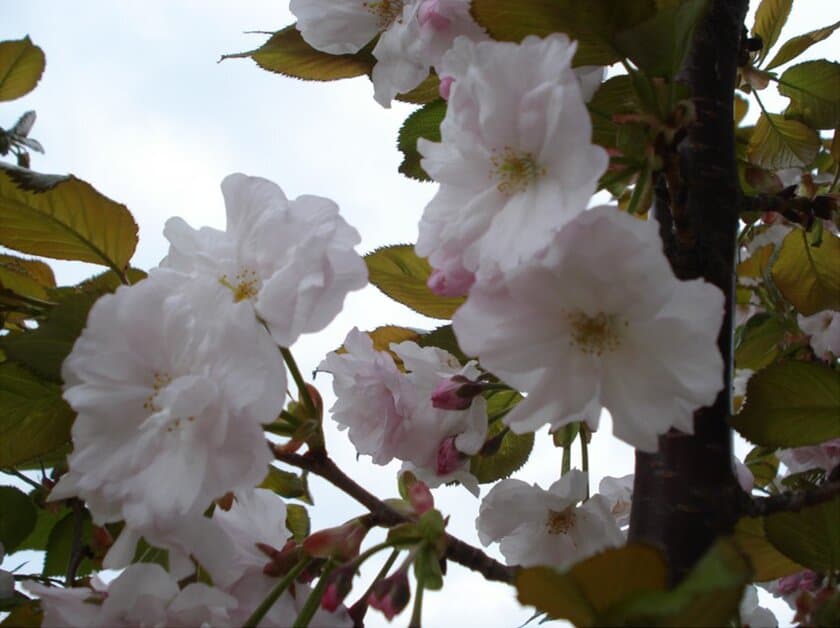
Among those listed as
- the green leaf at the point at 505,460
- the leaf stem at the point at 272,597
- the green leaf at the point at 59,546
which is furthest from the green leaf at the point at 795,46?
the green leaf at the point at 59,546

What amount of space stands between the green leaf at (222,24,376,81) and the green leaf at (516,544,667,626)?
78 cm

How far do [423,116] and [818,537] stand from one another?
596 millimetres

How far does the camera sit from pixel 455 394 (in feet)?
2.93

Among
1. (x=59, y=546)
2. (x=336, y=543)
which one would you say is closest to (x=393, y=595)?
(x=336, y=543)

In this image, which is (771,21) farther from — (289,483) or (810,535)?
(289,483)

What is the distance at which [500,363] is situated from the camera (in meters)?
0.61

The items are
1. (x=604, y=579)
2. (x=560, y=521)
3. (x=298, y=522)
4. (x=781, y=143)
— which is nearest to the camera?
(x=604, y=579)

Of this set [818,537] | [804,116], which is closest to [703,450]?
[818,537]

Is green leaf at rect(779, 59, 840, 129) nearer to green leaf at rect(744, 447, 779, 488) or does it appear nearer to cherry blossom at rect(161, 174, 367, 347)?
green leaf at rect(744, 447, 779, 488)

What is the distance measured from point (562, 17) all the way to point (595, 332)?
0.26 m

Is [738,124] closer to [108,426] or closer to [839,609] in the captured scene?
[839,609]

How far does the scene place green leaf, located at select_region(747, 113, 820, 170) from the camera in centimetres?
120

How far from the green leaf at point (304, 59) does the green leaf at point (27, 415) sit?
51 centimetres

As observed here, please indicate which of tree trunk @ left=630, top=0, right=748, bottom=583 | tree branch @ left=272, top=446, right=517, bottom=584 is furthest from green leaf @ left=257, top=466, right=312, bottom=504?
tree trunk @ left=630, top=0, right=748, bottom=583
